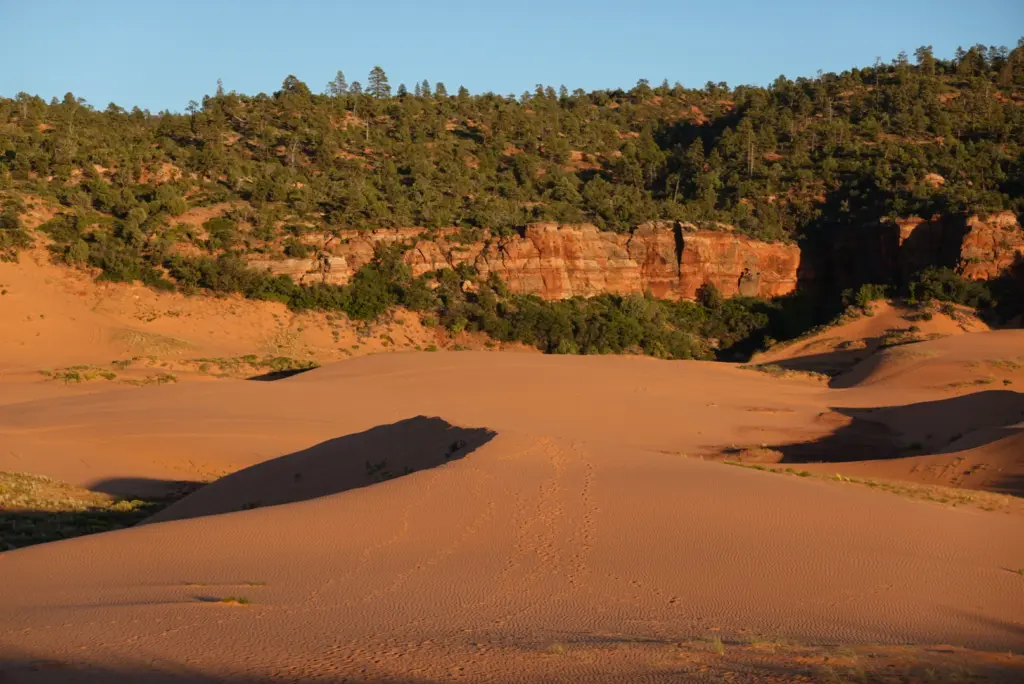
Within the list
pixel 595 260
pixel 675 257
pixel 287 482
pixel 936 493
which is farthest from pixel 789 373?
pixel 287 482

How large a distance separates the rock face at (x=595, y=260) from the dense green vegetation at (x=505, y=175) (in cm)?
92

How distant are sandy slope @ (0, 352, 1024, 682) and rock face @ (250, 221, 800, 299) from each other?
28.1m

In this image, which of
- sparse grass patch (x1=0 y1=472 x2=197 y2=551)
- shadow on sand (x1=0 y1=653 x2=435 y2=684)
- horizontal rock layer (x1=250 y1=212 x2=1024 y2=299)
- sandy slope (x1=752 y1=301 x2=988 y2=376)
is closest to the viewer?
shadow on sand (x1=0 y1=653 x2=435 y2=684)

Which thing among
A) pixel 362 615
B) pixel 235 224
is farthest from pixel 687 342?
pixel 362 615

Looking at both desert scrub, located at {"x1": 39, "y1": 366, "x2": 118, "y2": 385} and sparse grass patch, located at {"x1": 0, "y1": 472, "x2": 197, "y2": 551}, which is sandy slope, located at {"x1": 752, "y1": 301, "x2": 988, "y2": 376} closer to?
desert scrub, located at {"x1": 39, "y1": 366, "x2": 118, "y2": 385}

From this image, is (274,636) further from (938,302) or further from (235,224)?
(938,302)

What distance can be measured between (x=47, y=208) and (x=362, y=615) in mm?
41866

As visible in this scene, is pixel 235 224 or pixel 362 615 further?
pixel 235 224

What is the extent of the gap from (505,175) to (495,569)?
49.1m

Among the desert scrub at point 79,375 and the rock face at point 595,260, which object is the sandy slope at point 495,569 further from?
the rock face at point 595,260

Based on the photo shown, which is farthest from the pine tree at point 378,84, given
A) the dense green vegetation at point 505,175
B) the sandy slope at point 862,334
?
the sandy slope at point 862,334

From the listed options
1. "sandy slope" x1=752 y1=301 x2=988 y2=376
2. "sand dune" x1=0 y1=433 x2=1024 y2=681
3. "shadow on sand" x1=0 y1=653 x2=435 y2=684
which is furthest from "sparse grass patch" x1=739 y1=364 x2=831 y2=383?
"shadow on sand" x1=0 y1=653 x2=435 y2=684

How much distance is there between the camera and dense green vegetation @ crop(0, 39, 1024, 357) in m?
43.0

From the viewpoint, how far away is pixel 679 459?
14.3 m
